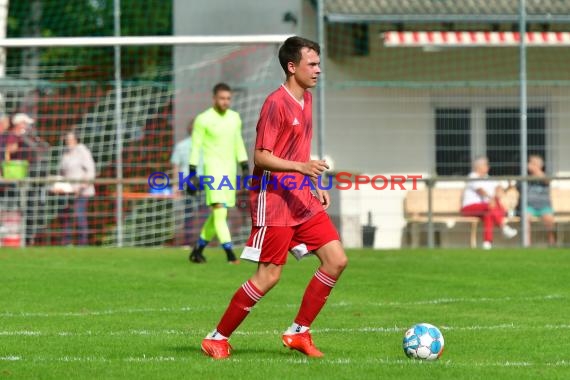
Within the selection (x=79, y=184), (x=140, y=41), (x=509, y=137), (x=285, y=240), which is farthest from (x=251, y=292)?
(x=509, y=137)

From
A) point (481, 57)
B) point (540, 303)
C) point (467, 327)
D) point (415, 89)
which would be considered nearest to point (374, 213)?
point (415, 89)

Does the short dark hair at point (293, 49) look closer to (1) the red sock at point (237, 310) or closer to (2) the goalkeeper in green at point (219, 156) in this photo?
(1) the red sock at point (237, 310)

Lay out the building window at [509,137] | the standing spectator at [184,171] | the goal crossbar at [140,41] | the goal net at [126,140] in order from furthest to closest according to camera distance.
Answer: the building window at [509,137], the goal net at [126,140], the standing spectator at [184,171], the goal crossbar at [140,41]

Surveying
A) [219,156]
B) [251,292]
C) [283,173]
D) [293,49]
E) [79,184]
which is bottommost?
[251,292]

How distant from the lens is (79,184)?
21.6 meters

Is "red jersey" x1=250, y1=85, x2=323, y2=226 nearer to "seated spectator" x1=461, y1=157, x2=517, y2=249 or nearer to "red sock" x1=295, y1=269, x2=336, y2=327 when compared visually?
"red sock" x1=295, y1=269, x2=336, y2=327

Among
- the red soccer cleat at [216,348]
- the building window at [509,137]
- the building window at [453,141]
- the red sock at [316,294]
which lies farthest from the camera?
the building window at [453,141]

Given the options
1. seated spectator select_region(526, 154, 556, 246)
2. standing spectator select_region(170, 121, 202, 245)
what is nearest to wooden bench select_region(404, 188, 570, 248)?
seated spectator select_region(526, 154, 556, 246)

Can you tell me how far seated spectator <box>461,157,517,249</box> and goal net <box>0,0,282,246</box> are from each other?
3.44m

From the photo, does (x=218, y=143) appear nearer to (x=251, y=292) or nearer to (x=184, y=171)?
(x=184, y=171)

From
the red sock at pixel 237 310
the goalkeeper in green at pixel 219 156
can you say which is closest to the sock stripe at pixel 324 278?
the red sock at pixel 237 310

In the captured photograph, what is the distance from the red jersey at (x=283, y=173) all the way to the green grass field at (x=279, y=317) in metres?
0.90

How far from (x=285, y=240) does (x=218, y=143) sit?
838cm

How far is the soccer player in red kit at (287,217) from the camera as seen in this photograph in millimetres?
8688
